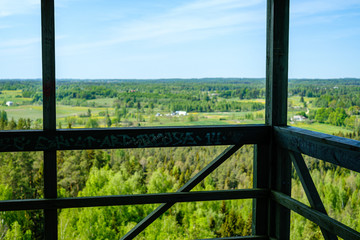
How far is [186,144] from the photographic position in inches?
119

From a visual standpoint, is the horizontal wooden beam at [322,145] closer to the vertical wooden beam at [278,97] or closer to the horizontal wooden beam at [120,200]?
the vertical wooden beam at [278,97]

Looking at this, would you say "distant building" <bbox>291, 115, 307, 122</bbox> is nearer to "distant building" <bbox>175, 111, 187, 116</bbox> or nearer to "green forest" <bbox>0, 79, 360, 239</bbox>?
"green forest" <bbox>0, 79, 360, 239</bbox>

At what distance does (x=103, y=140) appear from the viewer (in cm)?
290

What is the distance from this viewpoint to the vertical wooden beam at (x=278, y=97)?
10.1ft

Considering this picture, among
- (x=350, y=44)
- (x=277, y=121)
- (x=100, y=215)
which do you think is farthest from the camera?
(x=100, y=215)

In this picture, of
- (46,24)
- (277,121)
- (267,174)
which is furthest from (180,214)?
(46,24)

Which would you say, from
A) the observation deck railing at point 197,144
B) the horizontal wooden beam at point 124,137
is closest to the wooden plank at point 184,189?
the observation deck railing at point 197,144

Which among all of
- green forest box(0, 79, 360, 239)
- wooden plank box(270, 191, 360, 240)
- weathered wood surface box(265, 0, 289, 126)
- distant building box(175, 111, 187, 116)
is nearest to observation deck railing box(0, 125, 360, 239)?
wooden plank box(270, 191, 360, 240)

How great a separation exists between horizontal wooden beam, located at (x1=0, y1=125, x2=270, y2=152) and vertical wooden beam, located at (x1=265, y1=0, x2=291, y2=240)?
23 cm

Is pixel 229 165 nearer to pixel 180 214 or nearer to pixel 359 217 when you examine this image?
pixel 180 214

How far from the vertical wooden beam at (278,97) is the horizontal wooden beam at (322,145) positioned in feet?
0.49

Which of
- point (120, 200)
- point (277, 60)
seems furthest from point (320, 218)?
point (120, 200)

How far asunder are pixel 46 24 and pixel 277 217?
2.26 meters

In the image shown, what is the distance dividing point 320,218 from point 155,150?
1569 millimetres
